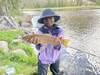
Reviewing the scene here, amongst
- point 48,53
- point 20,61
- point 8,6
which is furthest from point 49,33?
point 8,6

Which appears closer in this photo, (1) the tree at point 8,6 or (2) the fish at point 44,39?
(2) the fish at point 44,39

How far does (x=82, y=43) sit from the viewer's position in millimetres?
13438

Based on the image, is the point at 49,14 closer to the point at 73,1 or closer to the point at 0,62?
the point at 0,62

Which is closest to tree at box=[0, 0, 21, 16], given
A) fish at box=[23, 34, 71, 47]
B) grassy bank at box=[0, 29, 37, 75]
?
grassy bank at box=[0, 29, 37, 75]

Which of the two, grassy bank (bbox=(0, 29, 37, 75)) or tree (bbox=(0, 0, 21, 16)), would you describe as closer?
grassy bank (bbox=(0, 29, 37, 75))

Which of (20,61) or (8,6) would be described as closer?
(20,61)

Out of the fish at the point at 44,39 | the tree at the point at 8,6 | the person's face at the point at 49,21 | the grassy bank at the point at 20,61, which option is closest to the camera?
the fish at the point at 44,39

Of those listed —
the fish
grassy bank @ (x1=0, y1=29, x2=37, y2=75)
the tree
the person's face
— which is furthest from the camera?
the tree

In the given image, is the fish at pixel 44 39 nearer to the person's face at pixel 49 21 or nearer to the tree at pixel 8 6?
the person's face at pixel 49 21

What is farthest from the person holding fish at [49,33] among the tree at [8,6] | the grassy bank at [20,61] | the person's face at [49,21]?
the tree at [8,6]

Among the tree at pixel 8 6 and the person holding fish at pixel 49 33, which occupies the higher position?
the person holding fish at pixel 49 33

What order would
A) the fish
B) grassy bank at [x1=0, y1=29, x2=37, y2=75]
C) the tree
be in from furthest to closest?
the tree, grassy bank at [x1=0, y1=29, x2=37, y2=75], the fish

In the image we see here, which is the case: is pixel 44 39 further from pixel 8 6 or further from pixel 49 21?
pixel 8 6

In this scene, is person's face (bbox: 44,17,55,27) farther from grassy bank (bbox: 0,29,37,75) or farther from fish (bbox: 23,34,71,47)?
grassy bank (bbox: 0,29,37,75)
